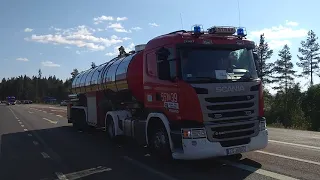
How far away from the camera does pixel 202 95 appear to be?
325 inches

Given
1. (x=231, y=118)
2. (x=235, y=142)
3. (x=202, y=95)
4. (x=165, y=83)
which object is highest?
(x=165, y=83)

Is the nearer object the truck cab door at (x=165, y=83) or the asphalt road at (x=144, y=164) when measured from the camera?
the asphalt road at (x=144, y=164)

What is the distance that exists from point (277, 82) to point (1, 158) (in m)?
77.5

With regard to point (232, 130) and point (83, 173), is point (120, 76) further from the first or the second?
point (232, 130)

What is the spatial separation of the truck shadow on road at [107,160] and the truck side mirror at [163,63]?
2.20 m

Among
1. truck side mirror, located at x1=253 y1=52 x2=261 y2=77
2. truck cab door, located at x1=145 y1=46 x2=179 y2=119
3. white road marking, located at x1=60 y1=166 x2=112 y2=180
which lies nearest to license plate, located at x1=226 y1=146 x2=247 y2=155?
truck cab door, located at x1=145 y1=46 x2=179 y2=119

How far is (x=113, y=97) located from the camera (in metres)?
14.1

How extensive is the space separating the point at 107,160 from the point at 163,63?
323 centimetres

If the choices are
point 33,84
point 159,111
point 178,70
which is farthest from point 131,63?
point 33,84

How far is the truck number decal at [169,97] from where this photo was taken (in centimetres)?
Answer: 873

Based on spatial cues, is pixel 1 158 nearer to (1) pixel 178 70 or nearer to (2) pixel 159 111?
(2) pixel 159 111

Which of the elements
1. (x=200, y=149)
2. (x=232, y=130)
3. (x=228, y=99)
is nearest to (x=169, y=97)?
(x=228, y=99)

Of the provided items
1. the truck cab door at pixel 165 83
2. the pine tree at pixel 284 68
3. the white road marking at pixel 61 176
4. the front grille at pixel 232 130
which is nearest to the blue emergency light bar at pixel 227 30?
the truck cab door at pixel 165 83

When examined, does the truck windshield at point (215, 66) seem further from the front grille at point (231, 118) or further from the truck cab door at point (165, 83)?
the front grille at point (231, 118)
